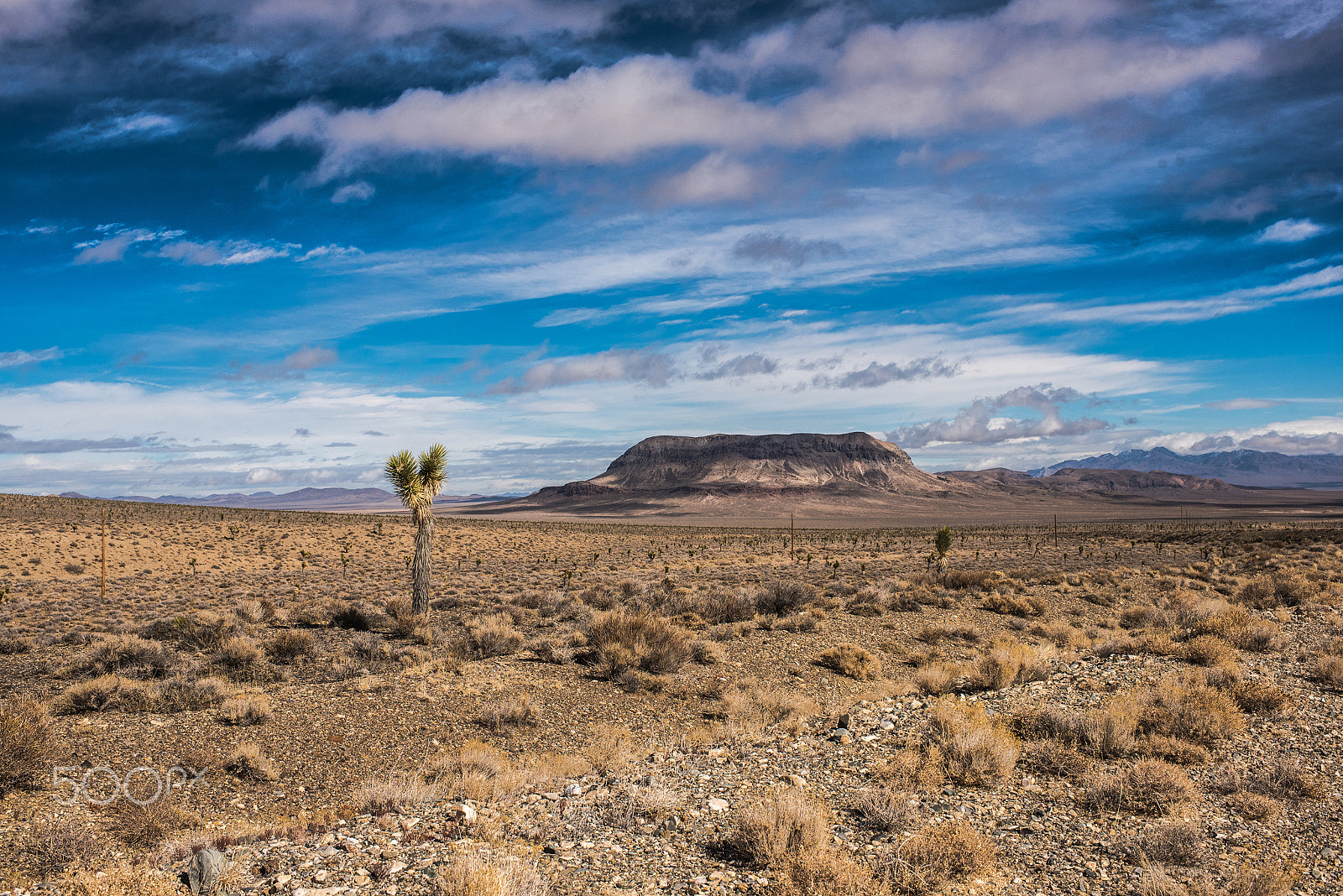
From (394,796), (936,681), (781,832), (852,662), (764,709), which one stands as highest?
(781,832)

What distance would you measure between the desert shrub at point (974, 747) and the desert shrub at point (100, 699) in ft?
37.1

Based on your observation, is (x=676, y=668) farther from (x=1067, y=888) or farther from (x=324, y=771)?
(x=1067, y=888)

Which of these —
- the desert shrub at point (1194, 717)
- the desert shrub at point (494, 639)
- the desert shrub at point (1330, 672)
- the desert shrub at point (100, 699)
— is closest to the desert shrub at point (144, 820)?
the desert shrub at point (100, 699)

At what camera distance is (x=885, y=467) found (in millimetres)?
199875

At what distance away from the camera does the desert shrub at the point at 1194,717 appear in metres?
8.32

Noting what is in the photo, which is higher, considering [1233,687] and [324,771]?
[1233,687]

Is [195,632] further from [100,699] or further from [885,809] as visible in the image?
[885,809]

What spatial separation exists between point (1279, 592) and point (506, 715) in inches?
903

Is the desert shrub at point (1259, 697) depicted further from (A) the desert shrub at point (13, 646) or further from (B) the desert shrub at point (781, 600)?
(A) the desert shrub at point (13, 646)

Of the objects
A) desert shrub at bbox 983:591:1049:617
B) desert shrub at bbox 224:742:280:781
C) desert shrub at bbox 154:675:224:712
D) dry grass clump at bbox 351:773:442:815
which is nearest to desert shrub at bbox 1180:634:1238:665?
desert shrub at bbox 983:591:1049:617

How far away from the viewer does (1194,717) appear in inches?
334

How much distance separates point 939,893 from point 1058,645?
42.3 ft

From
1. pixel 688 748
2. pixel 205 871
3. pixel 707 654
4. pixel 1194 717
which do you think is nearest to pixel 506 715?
pixel 688 748

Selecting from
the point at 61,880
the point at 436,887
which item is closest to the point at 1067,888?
the point at 436,887
